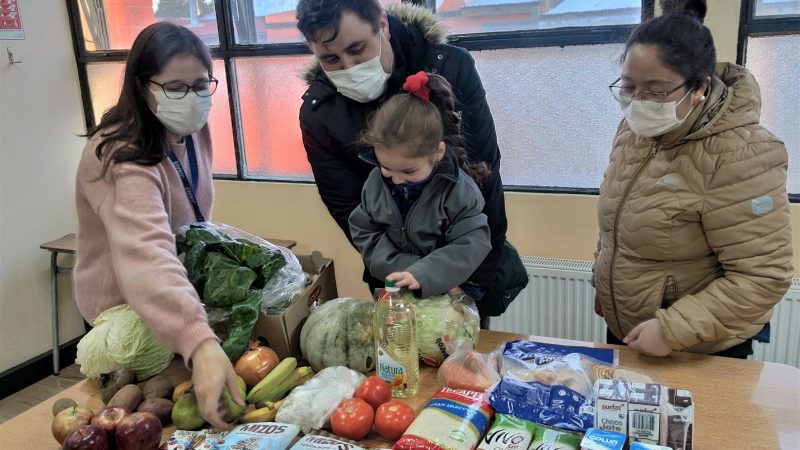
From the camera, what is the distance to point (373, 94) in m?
1.55

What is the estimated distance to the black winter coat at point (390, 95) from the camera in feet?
5.19

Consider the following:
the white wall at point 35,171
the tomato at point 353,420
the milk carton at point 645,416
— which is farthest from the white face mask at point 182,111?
the white wall at point 35,171

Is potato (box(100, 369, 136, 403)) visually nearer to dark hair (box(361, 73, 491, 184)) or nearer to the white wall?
dark hair (box(361, 73, 491, 184))

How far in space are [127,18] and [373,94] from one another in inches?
96.5

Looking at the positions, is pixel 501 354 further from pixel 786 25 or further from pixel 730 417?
pixel 786 25

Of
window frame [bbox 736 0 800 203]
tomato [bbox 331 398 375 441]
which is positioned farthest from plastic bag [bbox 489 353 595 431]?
window frame [bbox 736 0 800 203]

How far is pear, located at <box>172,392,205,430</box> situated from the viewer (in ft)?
3.69

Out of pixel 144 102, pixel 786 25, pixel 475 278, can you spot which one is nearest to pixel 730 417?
pixel 475 278

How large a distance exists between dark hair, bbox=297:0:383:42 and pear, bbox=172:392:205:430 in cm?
86

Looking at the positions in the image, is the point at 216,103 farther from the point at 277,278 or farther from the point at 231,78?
the point at 277,278

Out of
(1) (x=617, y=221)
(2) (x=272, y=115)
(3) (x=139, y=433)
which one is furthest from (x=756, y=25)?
(3) (x=139, y=433)

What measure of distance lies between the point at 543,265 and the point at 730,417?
143 cm

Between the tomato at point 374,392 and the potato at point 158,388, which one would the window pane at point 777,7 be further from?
the potato at point 158,388

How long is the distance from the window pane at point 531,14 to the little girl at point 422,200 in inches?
47.5
